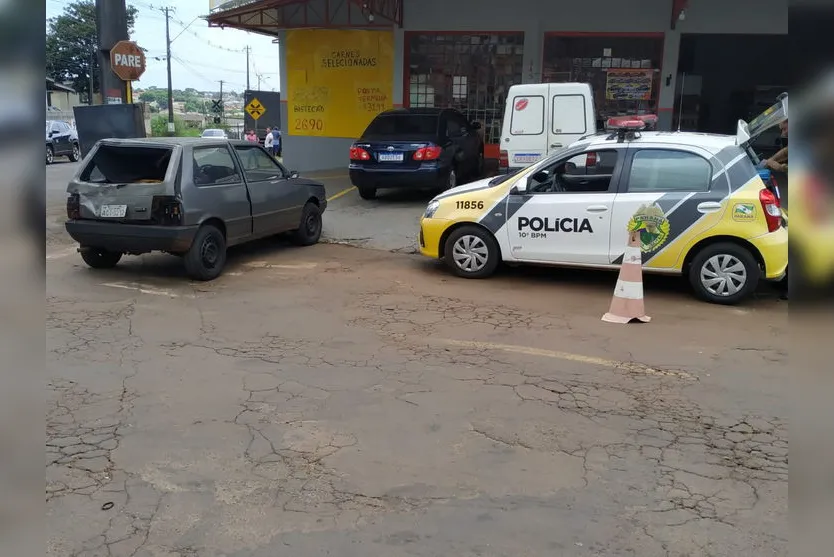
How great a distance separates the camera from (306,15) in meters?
18.7

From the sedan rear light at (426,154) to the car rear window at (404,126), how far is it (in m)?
0.67

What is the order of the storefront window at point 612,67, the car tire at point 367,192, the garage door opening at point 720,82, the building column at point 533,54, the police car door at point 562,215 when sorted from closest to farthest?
the police car door at point 562,215 < the car tire at point 367,192 < the garage door opening at point 720,82 < the storefront window at point 612,67 < the building column at point 533,54

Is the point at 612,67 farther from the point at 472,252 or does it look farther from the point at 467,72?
the point at 472,252

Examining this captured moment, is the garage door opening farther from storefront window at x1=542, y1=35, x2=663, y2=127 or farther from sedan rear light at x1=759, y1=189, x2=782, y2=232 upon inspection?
sedan rear light at x1=759, y1=189, x2=782, y2=232

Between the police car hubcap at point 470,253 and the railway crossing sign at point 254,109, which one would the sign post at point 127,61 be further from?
the railway crossing sign at point 254,109

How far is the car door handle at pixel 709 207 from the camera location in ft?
23.0

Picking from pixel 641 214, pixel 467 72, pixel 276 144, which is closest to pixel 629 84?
pixel 467 72

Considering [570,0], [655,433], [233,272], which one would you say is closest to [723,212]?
[655,433]

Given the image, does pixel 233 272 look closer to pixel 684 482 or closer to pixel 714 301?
pixel 714 301

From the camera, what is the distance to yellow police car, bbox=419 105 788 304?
6988 mm

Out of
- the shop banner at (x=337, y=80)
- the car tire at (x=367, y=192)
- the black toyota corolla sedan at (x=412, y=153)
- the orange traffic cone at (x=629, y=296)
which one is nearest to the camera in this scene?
the orange traffic cone at (x=629, y=296)

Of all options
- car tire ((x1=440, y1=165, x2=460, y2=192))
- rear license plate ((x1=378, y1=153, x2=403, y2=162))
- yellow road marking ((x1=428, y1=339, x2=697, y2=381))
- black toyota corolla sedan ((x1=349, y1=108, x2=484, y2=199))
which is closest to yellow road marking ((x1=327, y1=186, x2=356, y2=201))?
black toyota corolla sedan ((x1=349, y1=108, x2=484, y2=199))

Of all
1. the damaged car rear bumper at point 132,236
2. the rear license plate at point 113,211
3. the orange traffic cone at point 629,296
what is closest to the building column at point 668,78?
the orange traffic cone at point 629,296

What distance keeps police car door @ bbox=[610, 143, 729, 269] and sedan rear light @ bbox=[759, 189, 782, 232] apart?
366 mm
